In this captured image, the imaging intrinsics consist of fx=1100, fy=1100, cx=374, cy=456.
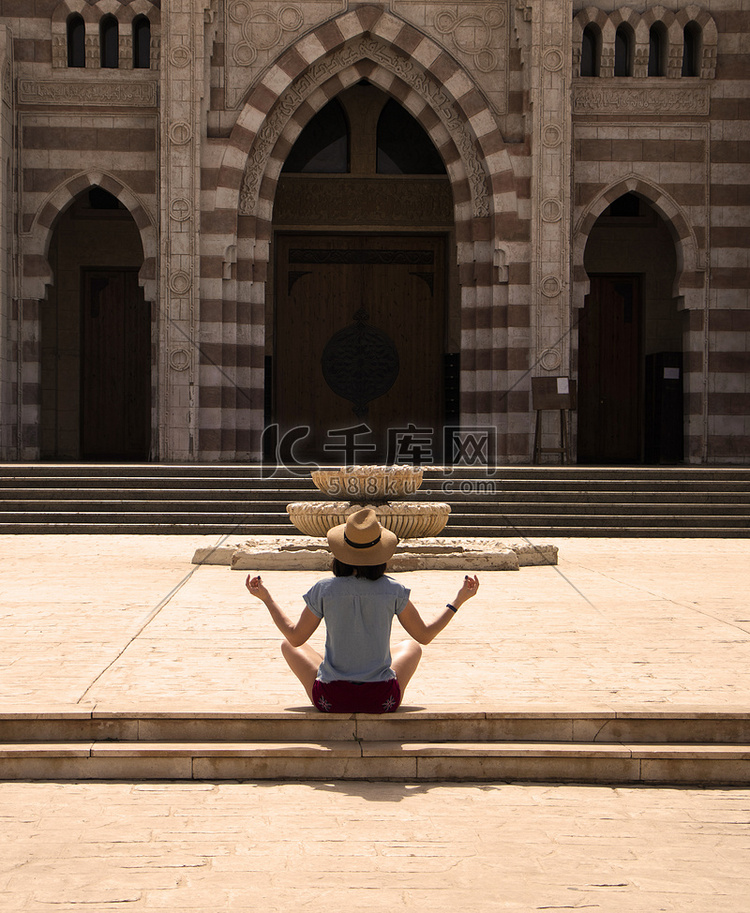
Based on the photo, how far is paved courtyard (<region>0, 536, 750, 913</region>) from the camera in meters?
2.82

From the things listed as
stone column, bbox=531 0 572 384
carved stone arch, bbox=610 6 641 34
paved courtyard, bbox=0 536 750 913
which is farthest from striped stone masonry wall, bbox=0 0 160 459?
paved courtyard, bbox=0 536 750 913

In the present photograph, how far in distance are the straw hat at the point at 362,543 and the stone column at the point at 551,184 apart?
12.5 m

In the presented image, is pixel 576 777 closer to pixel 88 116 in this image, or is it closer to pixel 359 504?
pixel 359 504

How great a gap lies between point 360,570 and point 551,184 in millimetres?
13265

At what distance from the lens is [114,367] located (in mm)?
18906

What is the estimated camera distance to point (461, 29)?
16.5 m

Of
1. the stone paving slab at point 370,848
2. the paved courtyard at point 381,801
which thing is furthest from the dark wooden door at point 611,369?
the stone paving slab at point 370,848

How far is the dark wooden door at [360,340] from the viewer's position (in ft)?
63.6

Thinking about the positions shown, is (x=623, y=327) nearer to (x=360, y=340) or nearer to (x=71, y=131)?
(x=360, y=340)

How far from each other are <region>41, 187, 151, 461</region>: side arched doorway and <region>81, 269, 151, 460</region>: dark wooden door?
0.02 metres

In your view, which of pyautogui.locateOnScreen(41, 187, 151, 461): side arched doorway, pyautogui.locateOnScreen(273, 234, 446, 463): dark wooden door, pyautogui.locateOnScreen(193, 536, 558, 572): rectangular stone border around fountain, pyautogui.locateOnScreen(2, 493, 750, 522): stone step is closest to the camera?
pyautogui.locateOnScreen(193, 536, 558, 572): rectangular stone border around fountain

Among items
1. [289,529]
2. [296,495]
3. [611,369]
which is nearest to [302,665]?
[289,529]

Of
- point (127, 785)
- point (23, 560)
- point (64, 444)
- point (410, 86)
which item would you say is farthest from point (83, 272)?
point (127, 785)

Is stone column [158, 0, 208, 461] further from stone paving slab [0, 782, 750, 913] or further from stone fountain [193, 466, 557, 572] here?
stone paving slab [0, 782, 750, 913]
